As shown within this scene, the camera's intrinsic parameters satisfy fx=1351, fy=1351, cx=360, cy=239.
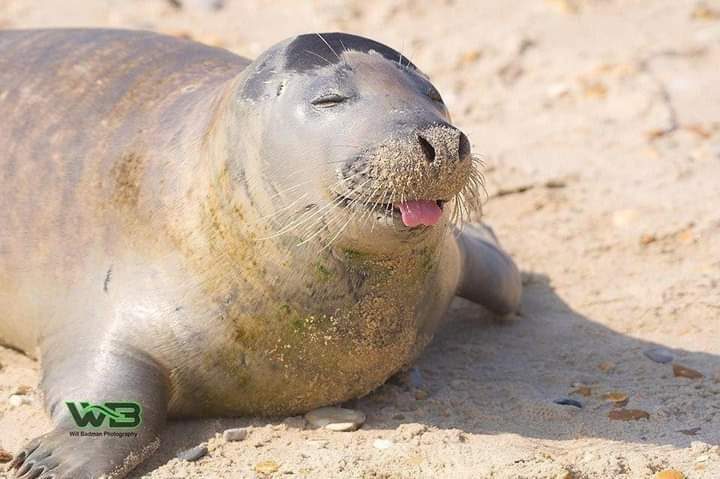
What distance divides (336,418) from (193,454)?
1.69ft

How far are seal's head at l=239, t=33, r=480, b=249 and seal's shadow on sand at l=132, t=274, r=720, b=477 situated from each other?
0.73 m

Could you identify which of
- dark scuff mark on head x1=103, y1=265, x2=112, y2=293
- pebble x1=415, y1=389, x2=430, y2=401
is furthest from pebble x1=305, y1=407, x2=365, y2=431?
dark scuff mark on head x1=103, y1=265, x2=112, y2=293

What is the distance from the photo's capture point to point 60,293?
4645mm

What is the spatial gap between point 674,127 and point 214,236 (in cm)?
345

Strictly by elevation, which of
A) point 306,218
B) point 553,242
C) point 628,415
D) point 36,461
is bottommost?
point 628,415

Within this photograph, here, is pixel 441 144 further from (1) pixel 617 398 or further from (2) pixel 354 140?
(1) pixel 617 398

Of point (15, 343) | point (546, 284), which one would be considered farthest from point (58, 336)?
point (546, 284)

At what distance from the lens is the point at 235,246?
4301 millimetres

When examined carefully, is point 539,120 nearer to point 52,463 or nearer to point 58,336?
point 58,336

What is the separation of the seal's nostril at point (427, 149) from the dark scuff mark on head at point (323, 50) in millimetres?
538

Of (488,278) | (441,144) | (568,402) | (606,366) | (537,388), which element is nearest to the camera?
(441,144)

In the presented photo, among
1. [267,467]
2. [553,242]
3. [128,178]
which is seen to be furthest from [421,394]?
[553,242]

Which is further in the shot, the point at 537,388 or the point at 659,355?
the point at 659,355

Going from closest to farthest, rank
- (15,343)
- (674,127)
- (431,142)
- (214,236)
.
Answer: (431,142)
(214,236)
(15,343)
(674,127)
